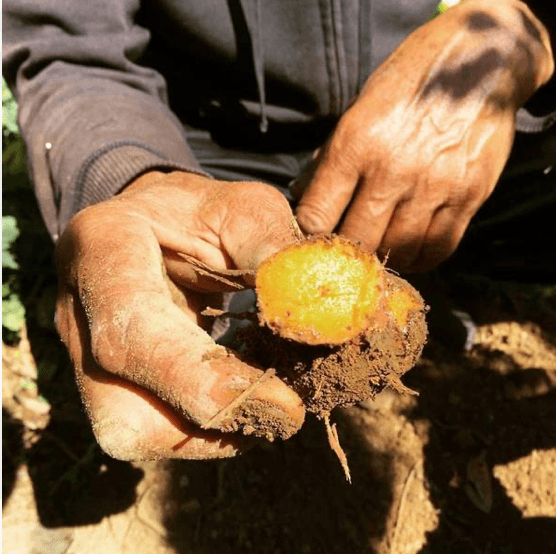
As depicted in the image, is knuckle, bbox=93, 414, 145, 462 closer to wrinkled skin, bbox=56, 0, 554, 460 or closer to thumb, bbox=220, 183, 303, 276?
wrinkled skin, bbox=56, 0, 554, 460

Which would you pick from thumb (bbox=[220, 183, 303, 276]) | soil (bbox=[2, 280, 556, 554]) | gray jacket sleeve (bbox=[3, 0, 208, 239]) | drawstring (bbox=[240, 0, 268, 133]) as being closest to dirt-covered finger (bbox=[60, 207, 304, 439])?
thumb (bbox=[220, 183, 303, 276])

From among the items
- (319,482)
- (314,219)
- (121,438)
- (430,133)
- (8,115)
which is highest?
(430,133)

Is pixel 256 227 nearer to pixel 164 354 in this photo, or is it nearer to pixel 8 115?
pixel 164 354

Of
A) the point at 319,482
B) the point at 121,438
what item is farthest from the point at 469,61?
the point at 319,482

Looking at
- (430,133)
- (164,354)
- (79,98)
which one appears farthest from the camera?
(79,98)

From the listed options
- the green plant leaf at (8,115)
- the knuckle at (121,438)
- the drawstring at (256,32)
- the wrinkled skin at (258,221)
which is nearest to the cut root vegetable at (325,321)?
the wrinkled skin at (258,221)

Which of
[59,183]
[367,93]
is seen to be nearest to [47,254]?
[59,183]
